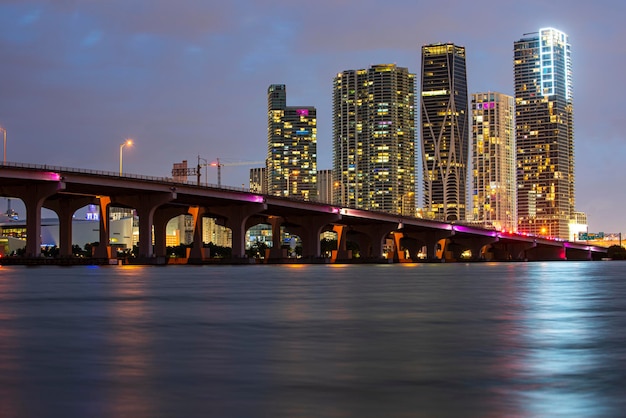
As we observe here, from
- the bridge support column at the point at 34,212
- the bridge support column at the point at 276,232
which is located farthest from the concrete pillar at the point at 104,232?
the bridge support column at the point at 276,232

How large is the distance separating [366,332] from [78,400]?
9231mm

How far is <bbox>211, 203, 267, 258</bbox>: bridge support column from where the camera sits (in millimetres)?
149850

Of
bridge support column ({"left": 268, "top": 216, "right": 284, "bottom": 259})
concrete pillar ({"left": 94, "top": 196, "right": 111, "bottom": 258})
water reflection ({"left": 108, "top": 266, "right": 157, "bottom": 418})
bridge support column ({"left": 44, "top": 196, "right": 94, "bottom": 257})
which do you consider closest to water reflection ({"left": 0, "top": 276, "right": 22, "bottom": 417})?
water reflection ({"left": 108, "top": 266, "right": 157, "bottom": 418})

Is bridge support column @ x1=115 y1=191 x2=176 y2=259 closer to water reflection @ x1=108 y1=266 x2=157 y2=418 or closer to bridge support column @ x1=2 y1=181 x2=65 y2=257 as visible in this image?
bridge support column @ x1=2 y1=181 x2=65 y2=257

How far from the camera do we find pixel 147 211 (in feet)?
438

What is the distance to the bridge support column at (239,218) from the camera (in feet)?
492

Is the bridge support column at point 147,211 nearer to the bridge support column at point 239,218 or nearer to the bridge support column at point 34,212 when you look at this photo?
the bridge support column at point 34,212

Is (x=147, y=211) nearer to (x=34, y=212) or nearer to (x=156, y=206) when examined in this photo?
(x=156, y=206)

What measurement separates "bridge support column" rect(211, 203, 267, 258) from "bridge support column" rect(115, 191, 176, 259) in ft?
67.7

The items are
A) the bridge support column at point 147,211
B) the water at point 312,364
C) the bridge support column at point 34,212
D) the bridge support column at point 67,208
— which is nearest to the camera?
the water at point 312,364

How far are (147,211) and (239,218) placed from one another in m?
23.0

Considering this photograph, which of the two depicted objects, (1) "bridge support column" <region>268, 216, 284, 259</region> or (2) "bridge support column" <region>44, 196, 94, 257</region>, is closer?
(2) "bridge support column" <region>44, 196, 94, 257</region>

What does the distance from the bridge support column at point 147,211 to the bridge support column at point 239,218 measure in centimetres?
2062

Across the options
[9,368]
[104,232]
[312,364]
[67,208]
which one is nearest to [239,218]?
[104,232]
